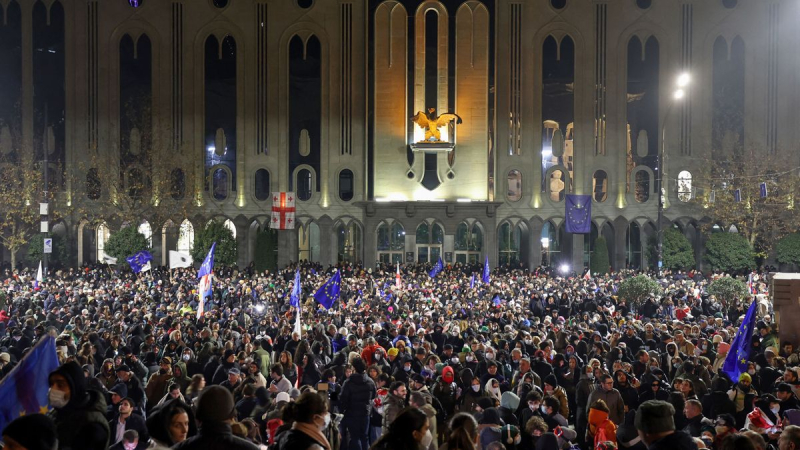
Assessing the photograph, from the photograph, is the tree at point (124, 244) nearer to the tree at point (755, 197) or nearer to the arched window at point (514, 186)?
the arched window at point (514, 186)

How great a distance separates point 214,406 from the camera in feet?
15.4

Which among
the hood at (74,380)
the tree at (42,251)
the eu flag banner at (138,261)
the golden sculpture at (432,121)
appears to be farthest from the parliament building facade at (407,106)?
the hood at (74,380)

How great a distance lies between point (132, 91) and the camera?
170ft

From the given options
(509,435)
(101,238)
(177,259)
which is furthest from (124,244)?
(509,435)

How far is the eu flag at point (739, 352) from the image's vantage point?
39.5 ft

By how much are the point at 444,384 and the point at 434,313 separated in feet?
36.1

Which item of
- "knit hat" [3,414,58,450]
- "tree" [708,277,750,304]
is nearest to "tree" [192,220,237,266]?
"tree" [708,277,750,304]

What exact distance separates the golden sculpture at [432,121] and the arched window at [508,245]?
7147 millimetres

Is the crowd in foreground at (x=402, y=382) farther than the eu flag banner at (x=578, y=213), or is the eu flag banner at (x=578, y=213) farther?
the eu flag banner at (x=578, y=213)

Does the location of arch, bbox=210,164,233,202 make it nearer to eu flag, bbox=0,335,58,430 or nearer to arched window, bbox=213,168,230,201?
arched window, bbox=213,168,230,201

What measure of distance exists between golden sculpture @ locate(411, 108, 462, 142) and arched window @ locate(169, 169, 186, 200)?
15.2 metres

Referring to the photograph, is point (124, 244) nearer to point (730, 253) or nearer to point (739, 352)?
point (730, 253)

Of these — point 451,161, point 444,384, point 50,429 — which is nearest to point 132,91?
point 451,161

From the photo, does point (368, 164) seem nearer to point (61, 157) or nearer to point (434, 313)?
point (61, 157)
